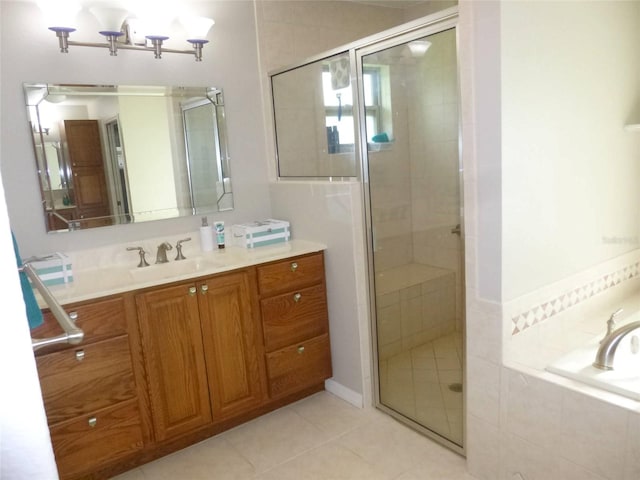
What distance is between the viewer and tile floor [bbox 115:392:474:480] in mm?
2088

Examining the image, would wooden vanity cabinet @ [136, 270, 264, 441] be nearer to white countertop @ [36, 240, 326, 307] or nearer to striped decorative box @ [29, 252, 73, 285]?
white countertop @ [36, 240, 326, 307]

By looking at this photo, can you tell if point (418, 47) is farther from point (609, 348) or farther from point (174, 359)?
point (174, 359)

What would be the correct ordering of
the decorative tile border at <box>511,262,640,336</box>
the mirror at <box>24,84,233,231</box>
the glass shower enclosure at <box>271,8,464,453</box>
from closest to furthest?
the decorative tile border at <box>511,262,640,336</box> → the glass shower enclosure at <box>271,8,464,453</box> → the mirror at <box>24,84,233,231</box>

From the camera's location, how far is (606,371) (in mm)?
1657

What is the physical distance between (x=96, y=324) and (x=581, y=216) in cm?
211

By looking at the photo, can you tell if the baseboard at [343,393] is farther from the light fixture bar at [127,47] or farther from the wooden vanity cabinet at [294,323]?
the light fixture bar at [127,47]

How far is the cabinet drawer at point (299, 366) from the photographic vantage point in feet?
8.20

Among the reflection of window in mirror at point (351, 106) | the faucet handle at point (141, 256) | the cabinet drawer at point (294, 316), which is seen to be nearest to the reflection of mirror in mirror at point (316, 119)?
the reflection of window in mirror at point (351, 106)

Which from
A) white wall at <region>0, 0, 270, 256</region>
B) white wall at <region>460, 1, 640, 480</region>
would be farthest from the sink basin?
white wall at <region>460, 1, 640, 480</region>

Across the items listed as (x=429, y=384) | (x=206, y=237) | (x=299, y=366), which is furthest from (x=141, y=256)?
(x=429, y=384)

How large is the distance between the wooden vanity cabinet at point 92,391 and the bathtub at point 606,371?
67.7 inches

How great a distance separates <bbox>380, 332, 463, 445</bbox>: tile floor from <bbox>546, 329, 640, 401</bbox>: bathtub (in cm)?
45

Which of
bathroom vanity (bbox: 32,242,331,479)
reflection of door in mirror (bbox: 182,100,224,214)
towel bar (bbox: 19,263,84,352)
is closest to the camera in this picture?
towel bar (bbox: 19,263,84,352)

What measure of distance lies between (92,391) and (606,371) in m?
1.98
